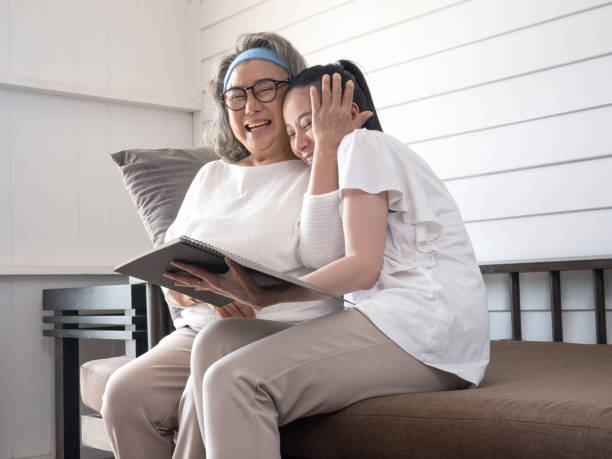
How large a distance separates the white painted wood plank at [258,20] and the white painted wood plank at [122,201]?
0.46 m

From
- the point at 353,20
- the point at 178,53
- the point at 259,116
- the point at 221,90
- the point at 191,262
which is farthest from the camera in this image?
the point at 178,53

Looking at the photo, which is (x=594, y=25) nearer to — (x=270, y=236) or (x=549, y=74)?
(x=549, y=74)

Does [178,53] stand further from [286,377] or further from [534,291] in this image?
[286,377]

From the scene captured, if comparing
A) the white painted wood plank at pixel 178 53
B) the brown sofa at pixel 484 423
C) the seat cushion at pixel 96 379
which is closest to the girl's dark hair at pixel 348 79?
the brown sofa at pixel 484 423

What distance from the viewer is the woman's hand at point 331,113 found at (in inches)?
52.3

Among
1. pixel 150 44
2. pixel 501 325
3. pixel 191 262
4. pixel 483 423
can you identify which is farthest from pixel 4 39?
pixel 483 423

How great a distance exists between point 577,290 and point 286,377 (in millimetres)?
1136

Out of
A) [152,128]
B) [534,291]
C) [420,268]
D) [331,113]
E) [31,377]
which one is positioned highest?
[152,128]

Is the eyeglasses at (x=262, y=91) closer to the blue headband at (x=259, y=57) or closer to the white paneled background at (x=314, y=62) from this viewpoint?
the blue headband at (x=259, y=57)

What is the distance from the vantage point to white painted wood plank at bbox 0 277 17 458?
259 centimetres

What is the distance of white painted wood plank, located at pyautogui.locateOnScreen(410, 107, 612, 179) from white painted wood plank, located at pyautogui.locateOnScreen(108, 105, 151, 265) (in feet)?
4.23

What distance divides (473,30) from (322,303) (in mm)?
1108

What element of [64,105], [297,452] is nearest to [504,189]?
[297,452]

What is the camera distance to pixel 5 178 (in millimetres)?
2656
